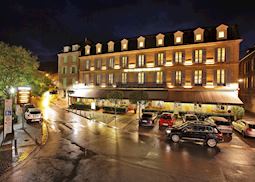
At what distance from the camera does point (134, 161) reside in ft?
37.9

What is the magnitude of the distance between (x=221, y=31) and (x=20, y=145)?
28606 millimetres

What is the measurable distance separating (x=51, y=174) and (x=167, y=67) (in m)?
25.1

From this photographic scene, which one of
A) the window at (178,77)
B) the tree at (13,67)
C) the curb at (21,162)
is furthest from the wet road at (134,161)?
the window at (178,77)

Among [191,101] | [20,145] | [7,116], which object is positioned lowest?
[20,145]

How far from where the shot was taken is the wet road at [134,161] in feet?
31.4

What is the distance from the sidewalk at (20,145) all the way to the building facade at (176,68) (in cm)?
1616

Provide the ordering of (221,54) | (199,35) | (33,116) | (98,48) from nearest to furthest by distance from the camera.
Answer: (33,116) < (221,54) < (199,35) < (98,48)

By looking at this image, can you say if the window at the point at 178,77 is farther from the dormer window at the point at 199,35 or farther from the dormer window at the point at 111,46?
the dormer window at the point at 111,46

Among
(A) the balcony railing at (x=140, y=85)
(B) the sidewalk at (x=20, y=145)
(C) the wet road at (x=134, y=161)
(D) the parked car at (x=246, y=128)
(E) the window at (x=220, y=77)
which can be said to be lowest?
(C) the wet road at (x=134, y=161)

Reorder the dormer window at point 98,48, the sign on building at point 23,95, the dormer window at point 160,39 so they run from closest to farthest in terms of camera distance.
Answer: the sign on building at point 23,95
the dormer window at point 160,39
the dormer window at point 98,48

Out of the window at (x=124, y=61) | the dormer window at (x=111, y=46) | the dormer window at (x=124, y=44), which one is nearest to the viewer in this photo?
the window at (x=124, y=61)

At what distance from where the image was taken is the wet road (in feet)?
31.4

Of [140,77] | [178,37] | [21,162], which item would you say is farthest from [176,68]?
[21,162]

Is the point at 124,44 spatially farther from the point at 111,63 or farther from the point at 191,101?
the point at 191,101
